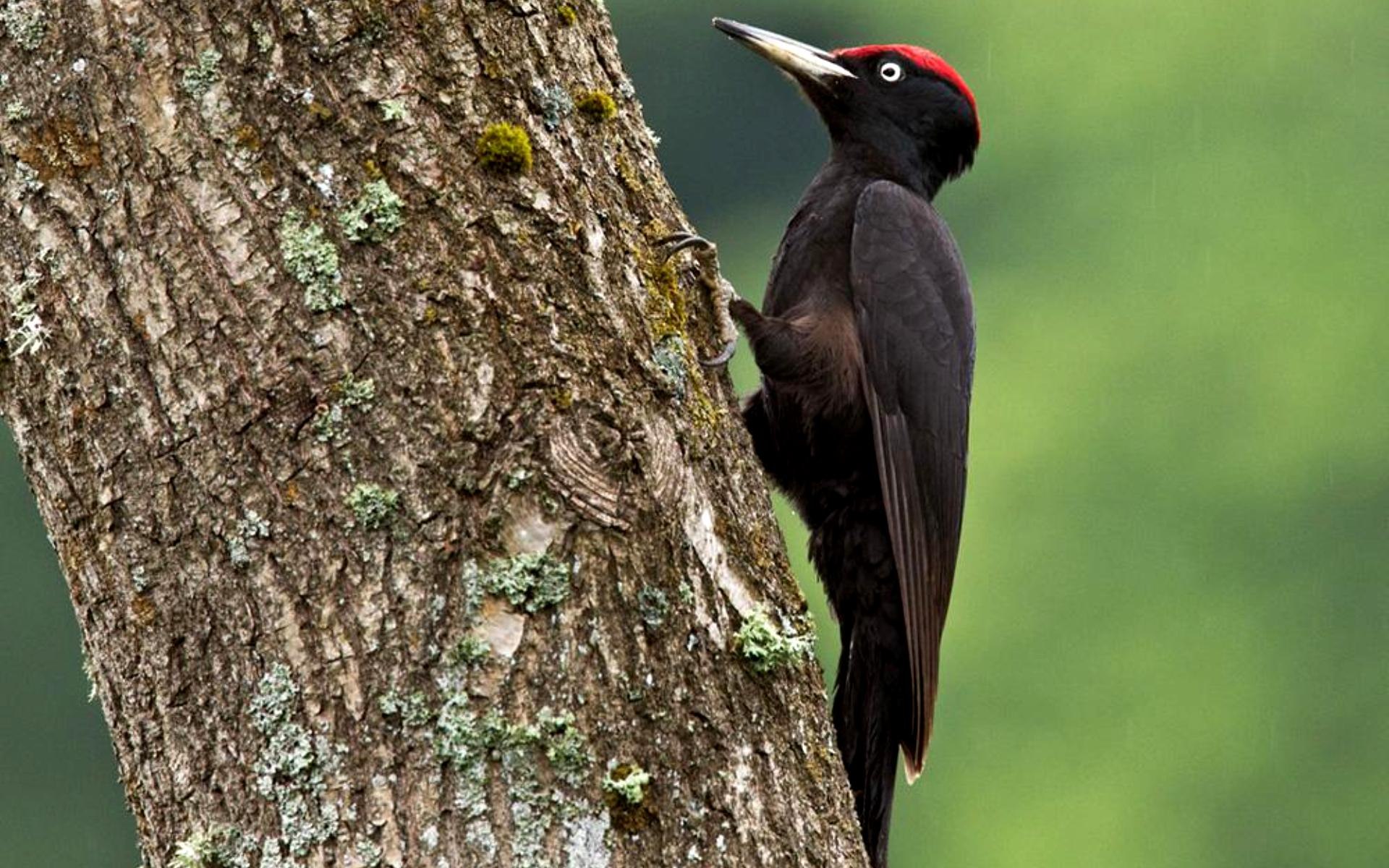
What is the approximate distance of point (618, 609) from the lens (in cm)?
216

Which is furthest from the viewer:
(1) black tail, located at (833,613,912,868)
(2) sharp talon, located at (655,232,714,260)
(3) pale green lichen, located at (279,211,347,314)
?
(1) black tail, located at (833,613,912,868)

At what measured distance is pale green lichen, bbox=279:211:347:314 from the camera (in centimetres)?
Result: 217

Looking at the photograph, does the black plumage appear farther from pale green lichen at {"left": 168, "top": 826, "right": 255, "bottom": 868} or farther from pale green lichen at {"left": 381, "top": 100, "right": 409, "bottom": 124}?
pale green lichen at {"left": 168, "top": 826, "right": 255, "bottom": 868}

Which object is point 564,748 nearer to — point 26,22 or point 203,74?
point 203,74

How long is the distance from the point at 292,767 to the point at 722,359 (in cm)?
92

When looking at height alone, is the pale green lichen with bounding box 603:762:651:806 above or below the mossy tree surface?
below

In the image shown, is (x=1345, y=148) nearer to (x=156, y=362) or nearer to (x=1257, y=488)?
(x=1257, y=488)

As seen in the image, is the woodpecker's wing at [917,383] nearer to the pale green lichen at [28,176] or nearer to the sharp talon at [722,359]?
the sharp talon at [722,359]

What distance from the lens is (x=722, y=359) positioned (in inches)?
107

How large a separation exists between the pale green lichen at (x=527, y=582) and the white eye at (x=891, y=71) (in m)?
2.49

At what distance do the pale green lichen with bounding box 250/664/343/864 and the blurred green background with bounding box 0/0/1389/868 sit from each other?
11.6 meters

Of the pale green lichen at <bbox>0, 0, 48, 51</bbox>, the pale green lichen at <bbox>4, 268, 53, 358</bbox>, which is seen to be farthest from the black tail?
the pale green lichen at <bbox>0, 0, 48, 51</bbox>

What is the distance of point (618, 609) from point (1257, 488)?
17265 mm

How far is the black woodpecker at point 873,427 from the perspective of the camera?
11.4 feet
